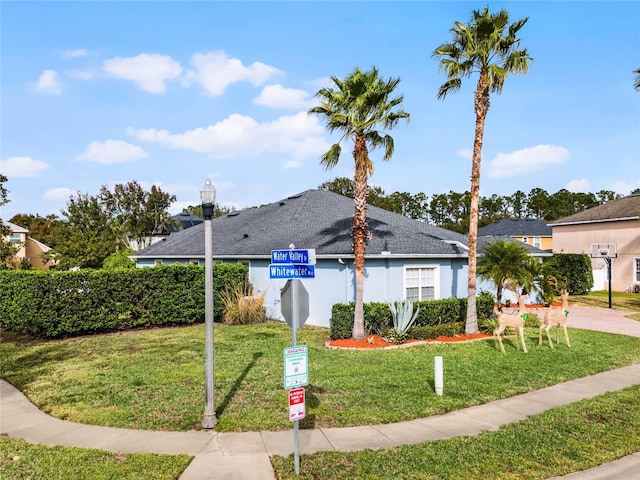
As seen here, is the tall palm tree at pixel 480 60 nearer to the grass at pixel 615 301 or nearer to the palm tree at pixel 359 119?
the palm tree at pixel 359 119

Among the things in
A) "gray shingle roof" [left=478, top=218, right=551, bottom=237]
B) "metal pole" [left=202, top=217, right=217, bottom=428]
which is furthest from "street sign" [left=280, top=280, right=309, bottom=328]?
"gray shingle roof" [left=478, top=218, right=551, bottom=237]

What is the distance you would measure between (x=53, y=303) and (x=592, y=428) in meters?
16.5

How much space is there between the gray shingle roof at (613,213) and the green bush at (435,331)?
23.2 meters

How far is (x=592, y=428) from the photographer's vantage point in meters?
7.65

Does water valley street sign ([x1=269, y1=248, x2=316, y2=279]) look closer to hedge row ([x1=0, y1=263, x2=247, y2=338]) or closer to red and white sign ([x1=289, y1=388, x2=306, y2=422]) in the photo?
red and white sign ([x1=289, y1=388, x2=306, y2=422])

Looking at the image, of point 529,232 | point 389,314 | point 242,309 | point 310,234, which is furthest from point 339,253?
point 529,232

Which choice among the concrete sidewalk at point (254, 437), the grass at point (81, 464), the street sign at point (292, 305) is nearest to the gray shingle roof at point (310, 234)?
the concrete sidewalk at point (254, 437)

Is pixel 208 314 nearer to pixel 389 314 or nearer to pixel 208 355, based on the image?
pixel 208 355

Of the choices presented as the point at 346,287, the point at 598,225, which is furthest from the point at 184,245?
the point at 598,225

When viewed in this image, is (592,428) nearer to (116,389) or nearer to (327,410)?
(327,410)

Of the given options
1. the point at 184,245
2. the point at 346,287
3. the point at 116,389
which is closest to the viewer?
the point at 116,389

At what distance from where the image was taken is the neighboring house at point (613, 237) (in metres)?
31.6

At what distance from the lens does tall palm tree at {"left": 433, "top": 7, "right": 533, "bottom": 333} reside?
1453 centimetres

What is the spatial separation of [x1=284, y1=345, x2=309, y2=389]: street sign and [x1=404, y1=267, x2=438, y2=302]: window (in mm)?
12409
